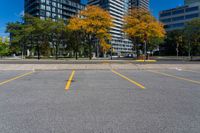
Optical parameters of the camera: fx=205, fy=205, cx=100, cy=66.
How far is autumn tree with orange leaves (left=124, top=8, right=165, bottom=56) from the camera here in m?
42.2

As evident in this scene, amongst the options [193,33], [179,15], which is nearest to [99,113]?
[193,33]

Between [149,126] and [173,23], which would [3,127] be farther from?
[173,23]

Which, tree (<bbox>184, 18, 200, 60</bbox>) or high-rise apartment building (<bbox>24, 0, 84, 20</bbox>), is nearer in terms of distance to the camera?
tree (<bbox>184, 18, 200, 60</bbox>)

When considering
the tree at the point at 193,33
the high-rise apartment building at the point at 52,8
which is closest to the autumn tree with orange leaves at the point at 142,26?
the tree at the point at 193,33

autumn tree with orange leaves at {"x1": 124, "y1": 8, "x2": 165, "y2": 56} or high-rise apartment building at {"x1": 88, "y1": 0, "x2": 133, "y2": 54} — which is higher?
high-rise apartment building at {"x1": 88, "y1": 0, "x2": 133, "y2": 54}

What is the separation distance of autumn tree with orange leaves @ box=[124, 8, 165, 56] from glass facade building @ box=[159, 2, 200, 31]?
61.1 m

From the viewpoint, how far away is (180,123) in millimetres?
4188

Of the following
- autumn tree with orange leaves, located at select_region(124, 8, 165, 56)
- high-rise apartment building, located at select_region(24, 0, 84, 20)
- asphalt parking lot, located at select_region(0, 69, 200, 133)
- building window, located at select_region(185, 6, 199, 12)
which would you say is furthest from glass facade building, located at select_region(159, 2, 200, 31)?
asphalt parking lot, located at select_region(0, 69, 200, 133)

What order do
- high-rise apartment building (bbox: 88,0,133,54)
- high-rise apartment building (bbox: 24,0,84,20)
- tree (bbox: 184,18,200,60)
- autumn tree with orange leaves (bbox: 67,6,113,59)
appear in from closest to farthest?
autumn tree with orange leaves (bbox: 67,6,113,59) < tree (bbox: 184,18,200,60) < high-rise apartment building (bbox: 24,0,84,20) < high-rise apartment building (bbox: 88,0,133,54)

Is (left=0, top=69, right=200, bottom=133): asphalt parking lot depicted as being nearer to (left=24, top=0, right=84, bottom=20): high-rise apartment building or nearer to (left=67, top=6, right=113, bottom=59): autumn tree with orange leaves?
(left=67, top=6, right=113, bottom=59): autumn tree with orange leaves

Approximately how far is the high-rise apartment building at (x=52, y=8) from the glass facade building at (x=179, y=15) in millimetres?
55864

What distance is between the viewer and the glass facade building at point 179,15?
98.7 meters

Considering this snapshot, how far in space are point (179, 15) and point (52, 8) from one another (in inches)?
2759

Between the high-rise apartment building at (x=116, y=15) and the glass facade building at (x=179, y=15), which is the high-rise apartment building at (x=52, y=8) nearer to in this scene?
the high-rise apartment building at (x=116, y=15)
